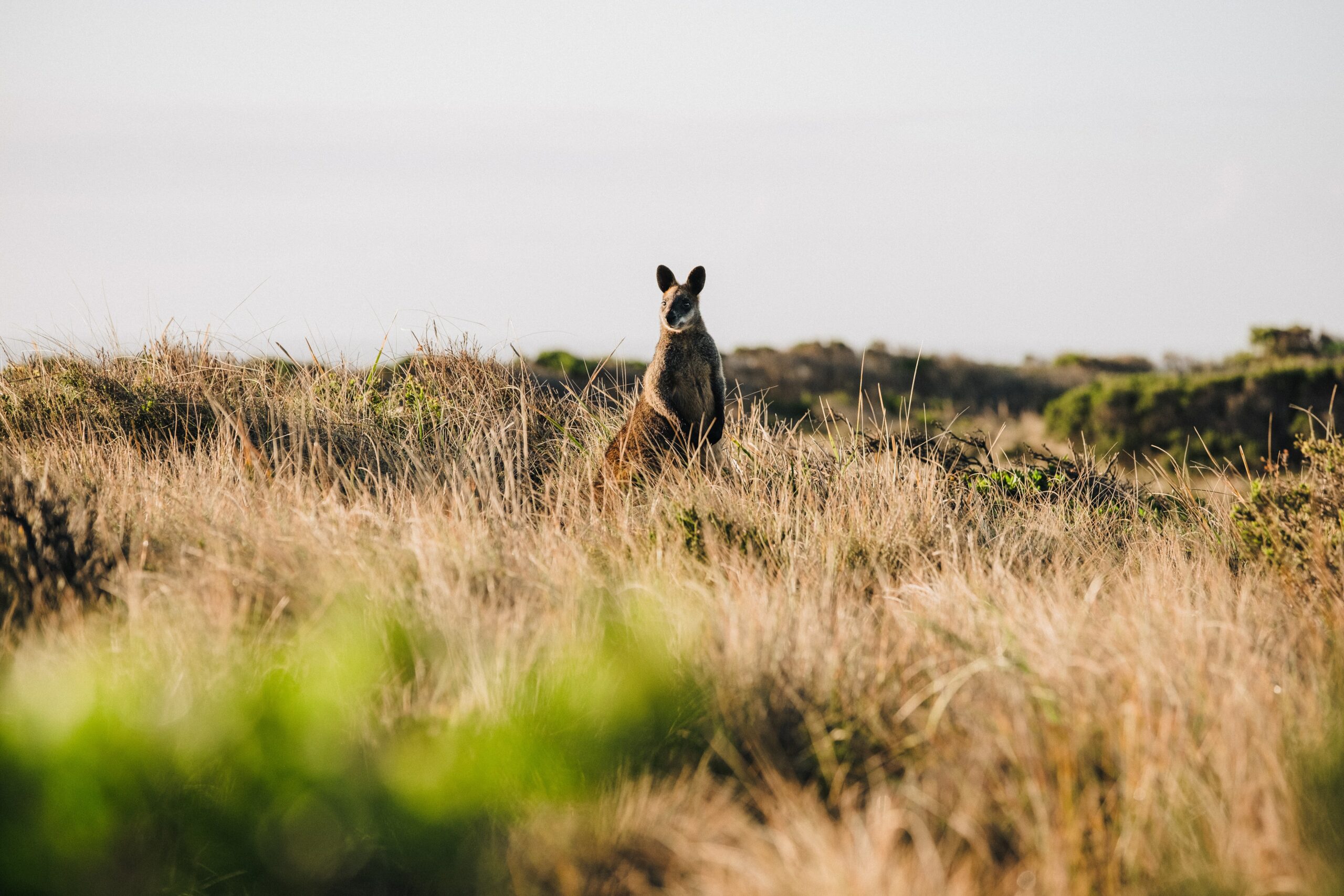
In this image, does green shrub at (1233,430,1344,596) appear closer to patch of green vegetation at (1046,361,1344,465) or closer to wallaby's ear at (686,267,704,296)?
wallaby's ear at (686,267,704,296)

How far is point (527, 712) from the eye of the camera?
99.3 inches

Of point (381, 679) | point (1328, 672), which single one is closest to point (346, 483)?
point (381, 679)

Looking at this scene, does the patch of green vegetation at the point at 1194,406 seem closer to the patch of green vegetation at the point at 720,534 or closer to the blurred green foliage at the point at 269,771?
the patch of green vegetation at the point at 720,534

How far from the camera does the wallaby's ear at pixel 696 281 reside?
5062 millimetres

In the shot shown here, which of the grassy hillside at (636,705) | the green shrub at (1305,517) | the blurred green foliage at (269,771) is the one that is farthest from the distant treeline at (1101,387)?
the blurred green foliage at (269,771)

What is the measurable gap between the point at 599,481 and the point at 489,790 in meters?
3.11

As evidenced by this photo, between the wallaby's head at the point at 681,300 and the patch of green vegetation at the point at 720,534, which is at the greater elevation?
the wallaby's head at the point at 681,300

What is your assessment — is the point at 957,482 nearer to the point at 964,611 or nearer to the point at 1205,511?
the point at 1205,511

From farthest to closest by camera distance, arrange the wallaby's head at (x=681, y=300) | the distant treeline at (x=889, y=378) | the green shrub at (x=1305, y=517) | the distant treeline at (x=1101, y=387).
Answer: the distant treeline at (x=889, y=378) → the distant treeline at (x=1101, y=387) → the wallaby's head at (x=681, y=300) → the green shrub at (x=1305, y=517)

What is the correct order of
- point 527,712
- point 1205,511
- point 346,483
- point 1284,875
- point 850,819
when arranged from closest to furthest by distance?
point 1284,875 < point 850,819 < point 527,712 < point 346,483 < point 1205,511

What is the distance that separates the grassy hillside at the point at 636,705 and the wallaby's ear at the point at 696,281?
1659 mm

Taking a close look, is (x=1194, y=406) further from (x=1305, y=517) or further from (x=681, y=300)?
(x=681, y=300)

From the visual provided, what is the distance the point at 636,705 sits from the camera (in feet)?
8.54

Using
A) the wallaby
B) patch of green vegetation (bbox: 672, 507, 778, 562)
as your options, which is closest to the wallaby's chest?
the wallaby
